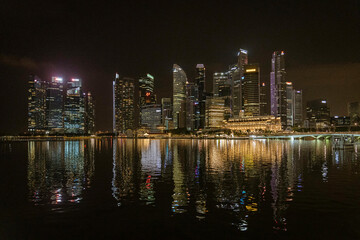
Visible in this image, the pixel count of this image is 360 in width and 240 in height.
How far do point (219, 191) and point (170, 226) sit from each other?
9014mm

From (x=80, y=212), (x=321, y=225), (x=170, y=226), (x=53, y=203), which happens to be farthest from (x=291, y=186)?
(x=53, y=203)

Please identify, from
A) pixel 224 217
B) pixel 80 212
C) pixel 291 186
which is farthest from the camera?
pixel 291 186

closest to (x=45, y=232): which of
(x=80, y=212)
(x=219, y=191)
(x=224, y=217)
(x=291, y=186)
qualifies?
(x=80, y=212)

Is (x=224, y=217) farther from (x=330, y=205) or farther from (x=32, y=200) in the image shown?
(x=32, y=200)

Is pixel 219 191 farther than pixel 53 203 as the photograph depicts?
Yes

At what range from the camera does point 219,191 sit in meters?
23.8

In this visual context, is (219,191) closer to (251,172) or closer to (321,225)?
(321,225)

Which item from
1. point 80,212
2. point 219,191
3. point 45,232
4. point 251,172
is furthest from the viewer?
point 251,172

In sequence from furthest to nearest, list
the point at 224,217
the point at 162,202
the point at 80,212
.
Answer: the point at 162,202 < the point at 80,212 < the point at 224,217

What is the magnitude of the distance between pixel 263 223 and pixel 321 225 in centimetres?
315

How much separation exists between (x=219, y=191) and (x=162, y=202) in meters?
5.64

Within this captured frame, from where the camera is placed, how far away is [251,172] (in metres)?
33.9

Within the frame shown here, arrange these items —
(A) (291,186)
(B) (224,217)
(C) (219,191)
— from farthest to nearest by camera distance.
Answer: (A) (291,186) → (C) (219,191) → (B) (224,217)

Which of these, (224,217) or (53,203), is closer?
(224,217)
